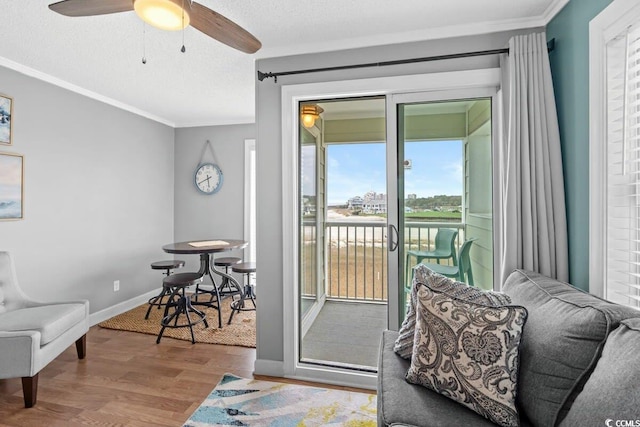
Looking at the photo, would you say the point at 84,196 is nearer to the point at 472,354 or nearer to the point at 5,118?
the point at 5,118

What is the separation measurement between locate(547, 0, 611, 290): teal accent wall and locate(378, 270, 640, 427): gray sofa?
0.56 metres

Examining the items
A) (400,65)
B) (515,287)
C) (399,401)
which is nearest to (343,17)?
(400,65)

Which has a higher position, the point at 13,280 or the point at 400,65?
the point at 400,65

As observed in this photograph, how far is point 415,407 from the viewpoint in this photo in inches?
51.1

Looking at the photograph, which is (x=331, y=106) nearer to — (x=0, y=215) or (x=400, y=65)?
(x=400, y=65)

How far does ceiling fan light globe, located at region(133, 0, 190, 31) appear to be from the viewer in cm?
135

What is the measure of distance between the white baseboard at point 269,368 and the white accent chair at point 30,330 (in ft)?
4.79

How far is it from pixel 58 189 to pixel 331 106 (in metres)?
2.77

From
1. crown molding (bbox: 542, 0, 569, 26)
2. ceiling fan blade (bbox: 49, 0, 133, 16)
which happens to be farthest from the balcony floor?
crown molding (bbox: 542, 0, 569, 26)

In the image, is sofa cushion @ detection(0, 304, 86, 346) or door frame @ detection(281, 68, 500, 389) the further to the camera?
door frame @ detection(281, 68, 500, 389)

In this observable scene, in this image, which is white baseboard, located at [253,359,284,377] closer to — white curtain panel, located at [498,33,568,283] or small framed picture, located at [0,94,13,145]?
white curtain panel, located at [498,33,568,283]

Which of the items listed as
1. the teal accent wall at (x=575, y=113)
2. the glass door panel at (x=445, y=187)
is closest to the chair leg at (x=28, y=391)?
the glass door panel at (x=445, y=187)

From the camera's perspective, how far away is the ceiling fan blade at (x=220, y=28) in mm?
1553

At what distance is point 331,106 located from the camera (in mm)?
2951
